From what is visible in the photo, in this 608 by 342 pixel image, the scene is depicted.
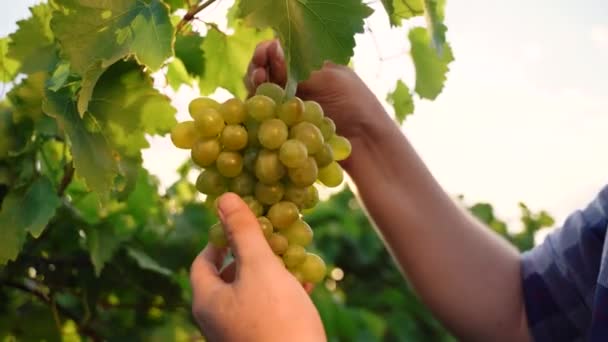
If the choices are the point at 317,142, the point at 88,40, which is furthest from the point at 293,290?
the point at 88,40

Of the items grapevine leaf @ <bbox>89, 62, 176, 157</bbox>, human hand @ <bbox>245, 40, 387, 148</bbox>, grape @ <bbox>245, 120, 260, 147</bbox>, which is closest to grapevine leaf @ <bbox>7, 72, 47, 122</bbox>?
grapevine leaf @ <bbox>89, 62, 176, 157</bbox>

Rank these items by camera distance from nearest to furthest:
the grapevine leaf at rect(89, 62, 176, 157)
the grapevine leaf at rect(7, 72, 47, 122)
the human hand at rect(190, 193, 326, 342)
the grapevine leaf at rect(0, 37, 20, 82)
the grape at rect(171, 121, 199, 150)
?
the human hand at rect(190, 193, 326, 342) < the grape at rect(171, 121, 199, 150) < the grapevine leaf at rect(89, 62, 176, 157) < the grapevine leaf at rect(7, 72, 47, 122) < the grapevine leaf at rect(0, 37, 20, 82)

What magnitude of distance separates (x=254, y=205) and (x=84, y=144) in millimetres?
233

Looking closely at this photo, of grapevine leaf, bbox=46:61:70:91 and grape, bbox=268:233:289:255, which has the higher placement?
grapevine leaf, bbox=46:61:70:91

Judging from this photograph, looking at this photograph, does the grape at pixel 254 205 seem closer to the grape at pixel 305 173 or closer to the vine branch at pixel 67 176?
the grape at pixel 305 173

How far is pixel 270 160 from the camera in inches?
28.8

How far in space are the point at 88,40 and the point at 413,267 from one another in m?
0.75

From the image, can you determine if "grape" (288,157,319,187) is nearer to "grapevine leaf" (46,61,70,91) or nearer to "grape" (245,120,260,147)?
"grape" (245,120,260,147)

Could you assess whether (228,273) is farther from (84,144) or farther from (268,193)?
(84,144)

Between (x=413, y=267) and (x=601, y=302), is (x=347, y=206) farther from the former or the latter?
(x=601, y=302)

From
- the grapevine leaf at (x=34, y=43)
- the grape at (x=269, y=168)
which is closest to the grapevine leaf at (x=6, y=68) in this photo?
the grapevine leaf at (x=34, y=43)

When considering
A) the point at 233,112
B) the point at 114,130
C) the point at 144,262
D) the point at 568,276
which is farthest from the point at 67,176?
the point at 568,276

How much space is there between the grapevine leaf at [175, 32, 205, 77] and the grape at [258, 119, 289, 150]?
13.6 inches

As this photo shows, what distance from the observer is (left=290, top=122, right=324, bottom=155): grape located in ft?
2.41
